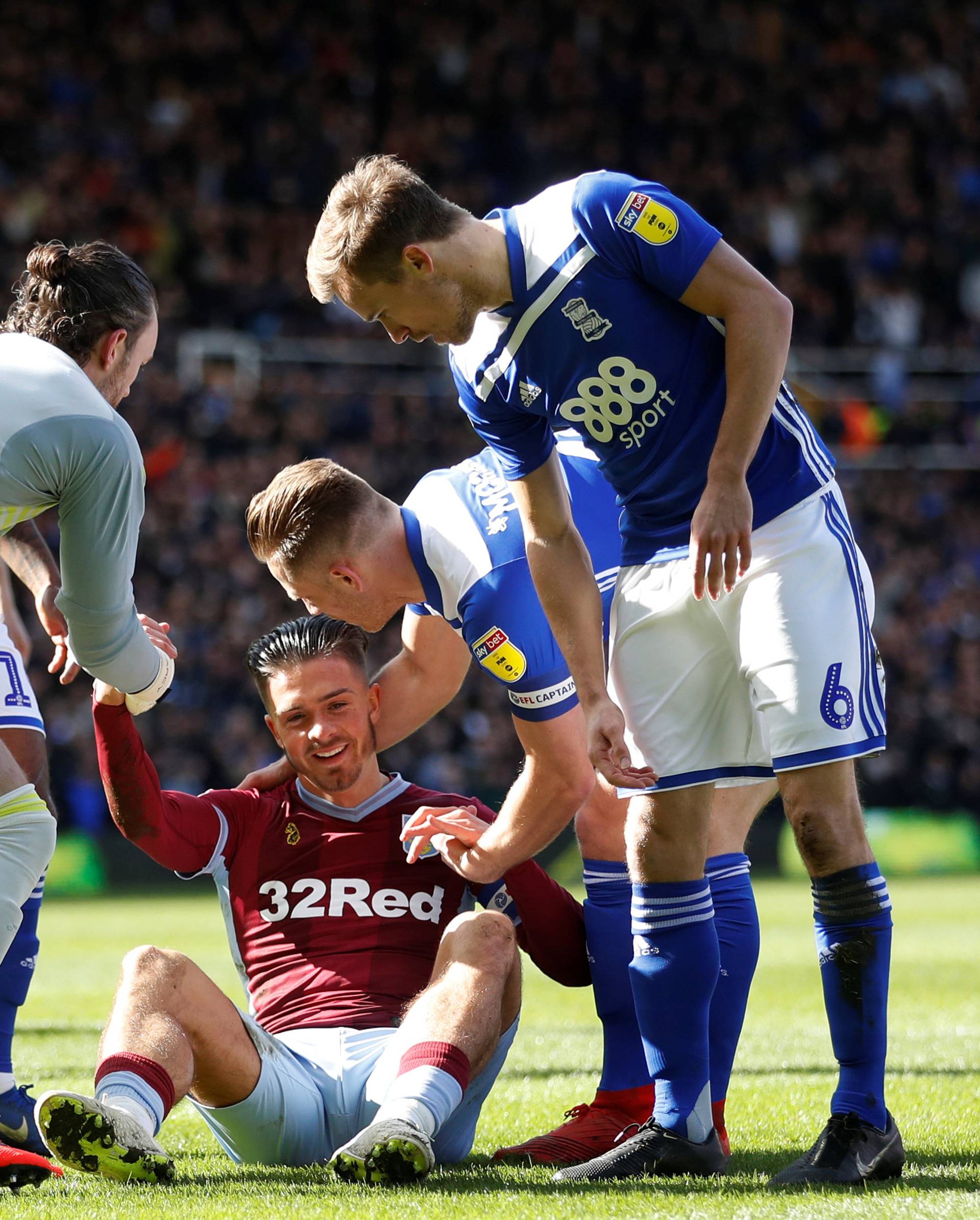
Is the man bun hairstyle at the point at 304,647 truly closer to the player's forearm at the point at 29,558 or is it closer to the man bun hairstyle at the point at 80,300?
the player's forearm at the point at 29,558

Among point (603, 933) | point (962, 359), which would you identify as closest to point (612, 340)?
point (603, 933)

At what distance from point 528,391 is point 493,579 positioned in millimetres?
611

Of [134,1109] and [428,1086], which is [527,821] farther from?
[134,1109]

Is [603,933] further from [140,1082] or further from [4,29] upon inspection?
[4,29]

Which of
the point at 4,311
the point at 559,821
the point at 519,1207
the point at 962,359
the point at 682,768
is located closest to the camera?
the point at 519,1207

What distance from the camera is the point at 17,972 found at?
4.24 meters

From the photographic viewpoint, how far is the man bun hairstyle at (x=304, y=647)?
13.4 feet

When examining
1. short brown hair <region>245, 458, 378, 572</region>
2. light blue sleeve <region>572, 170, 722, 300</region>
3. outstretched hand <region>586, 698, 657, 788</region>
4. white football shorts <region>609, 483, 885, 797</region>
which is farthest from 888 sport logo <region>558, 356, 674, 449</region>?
short brown hair <region>245, 458, 378, 572</region>

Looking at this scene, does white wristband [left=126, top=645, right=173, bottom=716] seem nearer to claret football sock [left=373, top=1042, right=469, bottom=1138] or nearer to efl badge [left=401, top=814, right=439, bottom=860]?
efl badge [left=401, top=814, right=439, bottom=860]

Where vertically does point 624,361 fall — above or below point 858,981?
above

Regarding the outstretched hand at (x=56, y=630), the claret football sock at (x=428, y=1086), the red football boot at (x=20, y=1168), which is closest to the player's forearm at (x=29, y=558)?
the outstretched hand at (x=56, y=630)

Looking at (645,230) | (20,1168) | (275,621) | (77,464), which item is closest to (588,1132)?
(20,1168)

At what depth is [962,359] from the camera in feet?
68.0

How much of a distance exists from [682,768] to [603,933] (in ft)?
2.19
